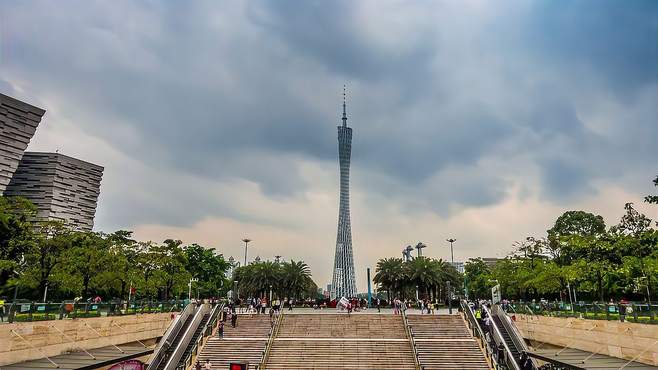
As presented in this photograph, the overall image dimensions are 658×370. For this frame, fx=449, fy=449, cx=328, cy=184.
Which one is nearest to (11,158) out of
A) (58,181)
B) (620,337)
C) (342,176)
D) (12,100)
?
(12,100)

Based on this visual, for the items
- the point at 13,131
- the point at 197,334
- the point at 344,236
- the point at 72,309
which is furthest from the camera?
the point at 13,131

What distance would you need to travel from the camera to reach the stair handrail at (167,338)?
24.0 meters

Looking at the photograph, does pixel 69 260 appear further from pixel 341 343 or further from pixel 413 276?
pixel 413 276

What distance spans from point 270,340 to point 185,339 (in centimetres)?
518

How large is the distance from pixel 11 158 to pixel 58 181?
90.8ft

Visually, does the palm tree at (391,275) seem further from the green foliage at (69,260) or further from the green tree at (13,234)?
the green tree at (13,234)

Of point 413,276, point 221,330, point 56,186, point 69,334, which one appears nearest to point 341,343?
point 221,330

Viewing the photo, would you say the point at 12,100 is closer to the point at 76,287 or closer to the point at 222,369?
the point at 76,287

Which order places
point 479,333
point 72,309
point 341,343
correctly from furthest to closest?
1. point 479,333
2. point 341,343
3. point 72,309

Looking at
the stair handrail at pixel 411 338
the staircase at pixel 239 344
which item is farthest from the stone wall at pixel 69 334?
the stair handrail at pixel 411 338

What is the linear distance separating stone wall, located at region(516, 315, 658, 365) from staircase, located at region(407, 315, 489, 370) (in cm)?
471

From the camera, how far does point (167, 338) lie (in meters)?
26.4

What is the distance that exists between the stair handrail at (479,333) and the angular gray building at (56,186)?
106909 millimetres

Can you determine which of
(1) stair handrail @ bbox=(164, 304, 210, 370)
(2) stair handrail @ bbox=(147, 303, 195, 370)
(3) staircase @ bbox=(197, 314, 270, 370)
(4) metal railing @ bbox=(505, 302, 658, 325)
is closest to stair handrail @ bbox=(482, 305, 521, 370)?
(4) metal railing @ bbox=(505, 302, 658, 325)
